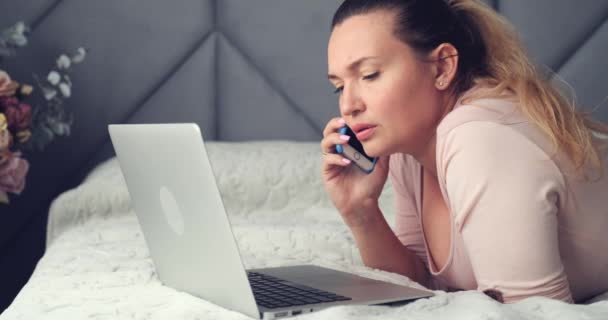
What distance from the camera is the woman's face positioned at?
4.18ft

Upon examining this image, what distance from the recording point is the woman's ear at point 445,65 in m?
1.31

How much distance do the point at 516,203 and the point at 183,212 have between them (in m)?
0.44

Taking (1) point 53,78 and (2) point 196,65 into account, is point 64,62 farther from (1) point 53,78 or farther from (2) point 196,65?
(2) point 196,65

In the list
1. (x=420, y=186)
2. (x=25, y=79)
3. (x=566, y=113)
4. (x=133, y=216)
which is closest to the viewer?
(x=566, y=113)

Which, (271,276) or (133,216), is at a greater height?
(271,276)

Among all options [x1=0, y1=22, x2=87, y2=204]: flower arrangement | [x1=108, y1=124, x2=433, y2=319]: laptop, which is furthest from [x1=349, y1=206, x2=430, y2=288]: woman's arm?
[x1=0, y1=22, x2=87, y2=204]: flower arrangement

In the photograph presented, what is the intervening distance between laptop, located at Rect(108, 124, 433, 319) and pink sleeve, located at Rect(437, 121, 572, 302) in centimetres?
11

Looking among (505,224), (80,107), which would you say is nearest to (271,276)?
(505,224)

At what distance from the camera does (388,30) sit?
129 cm

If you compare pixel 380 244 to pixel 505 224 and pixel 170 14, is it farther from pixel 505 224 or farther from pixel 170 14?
pixel 170 14

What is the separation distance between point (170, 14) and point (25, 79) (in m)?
0.46

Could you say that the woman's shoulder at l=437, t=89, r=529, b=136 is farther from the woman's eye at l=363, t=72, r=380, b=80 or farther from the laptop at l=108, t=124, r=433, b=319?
the laptop at l=108, t=124, r=433, b=319

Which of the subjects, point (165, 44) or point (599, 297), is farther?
point (165, 44)

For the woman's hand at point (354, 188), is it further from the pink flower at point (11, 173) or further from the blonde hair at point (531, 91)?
the pink flower at point (11, 173)
